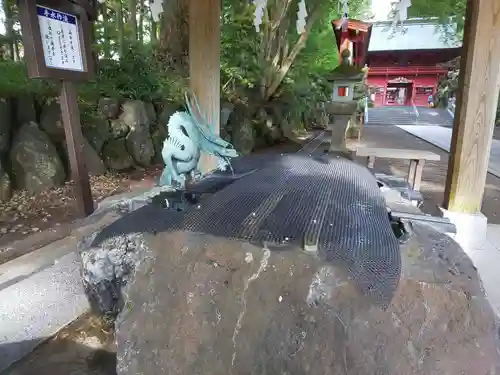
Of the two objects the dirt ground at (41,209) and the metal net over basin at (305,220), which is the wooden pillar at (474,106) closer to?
the metal net over basin at (305,220)

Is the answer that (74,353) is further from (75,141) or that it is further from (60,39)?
(60,39)

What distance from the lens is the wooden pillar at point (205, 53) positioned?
3.56 m

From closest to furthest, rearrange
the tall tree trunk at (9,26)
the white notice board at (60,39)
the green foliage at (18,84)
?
the white notice board at (60,39)
the green foliage at (18,84)
the tall tree trunk at (9,26)

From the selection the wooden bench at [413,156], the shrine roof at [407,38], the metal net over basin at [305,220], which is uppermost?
the shrine roof at [407,38]

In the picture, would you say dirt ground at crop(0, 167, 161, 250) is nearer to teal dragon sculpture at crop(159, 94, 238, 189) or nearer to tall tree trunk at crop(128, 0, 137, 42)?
teal dragon sculpture at crop(159, 94, 238, 189)

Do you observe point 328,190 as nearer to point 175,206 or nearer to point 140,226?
point 175,206

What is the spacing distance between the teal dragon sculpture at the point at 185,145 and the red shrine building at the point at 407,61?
19264 millimetres

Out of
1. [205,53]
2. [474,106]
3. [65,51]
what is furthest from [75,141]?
[474,106]

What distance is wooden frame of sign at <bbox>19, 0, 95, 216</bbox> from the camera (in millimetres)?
2432

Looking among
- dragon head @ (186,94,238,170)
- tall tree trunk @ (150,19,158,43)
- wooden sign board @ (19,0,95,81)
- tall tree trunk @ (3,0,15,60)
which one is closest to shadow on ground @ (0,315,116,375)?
dragon head @ (186,94,238,170)

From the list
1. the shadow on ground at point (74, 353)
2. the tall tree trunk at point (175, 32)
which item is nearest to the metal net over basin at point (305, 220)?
the shadow on ground at point (74, 353)

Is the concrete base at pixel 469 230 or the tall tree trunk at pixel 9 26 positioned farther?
the tall tree trunk at pixel 9 26

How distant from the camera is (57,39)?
2619 mm

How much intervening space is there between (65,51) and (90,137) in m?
3.80
